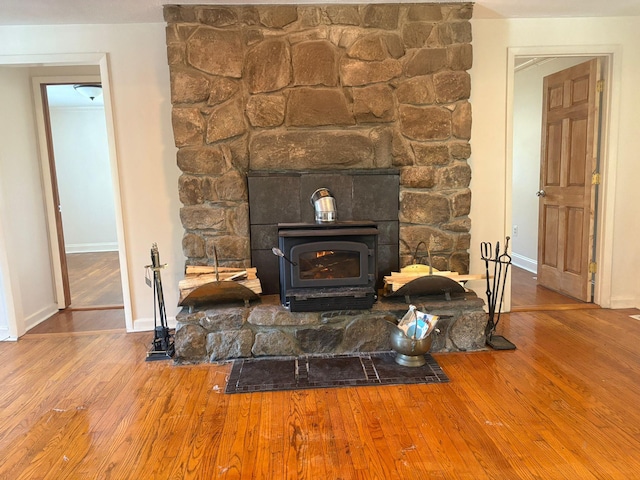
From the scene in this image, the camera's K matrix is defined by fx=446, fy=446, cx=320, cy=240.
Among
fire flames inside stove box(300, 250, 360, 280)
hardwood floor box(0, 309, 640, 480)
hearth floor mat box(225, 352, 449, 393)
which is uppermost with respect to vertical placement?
fire flames inside stove box(300, 250, 360, 280)

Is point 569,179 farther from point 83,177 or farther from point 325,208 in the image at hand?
point 83,177

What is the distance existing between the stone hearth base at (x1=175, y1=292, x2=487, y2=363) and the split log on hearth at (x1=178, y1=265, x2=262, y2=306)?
7 centimetres

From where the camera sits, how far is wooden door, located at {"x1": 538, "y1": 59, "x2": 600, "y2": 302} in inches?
144

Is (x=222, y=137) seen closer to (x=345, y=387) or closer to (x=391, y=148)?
(x=391, y=148)

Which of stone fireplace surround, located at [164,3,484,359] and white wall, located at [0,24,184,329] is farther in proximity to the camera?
white wall, located at [0,24,184,329]

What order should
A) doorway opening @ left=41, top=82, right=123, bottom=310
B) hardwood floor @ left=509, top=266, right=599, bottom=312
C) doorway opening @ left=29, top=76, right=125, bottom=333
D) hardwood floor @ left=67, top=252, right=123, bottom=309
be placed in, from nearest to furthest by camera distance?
hardwood floor @ left=509, top=266, right=599, bottom=312 < hardwood floor @ left=67, top=252, right=123, bottom=309 < doorway opening @ left=29, top=76, right=125, bottom=333 < doorway opening @ left=41, top=82, right=123, bottom=310

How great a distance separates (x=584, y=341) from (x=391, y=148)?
1839mm

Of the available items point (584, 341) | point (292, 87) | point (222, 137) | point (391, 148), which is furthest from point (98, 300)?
point (584, 341)

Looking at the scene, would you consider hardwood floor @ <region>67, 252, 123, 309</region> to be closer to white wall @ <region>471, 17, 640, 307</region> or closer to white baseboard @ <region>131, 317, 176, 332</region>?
white baseboard @ <region>131, 317, 176, 332</region>

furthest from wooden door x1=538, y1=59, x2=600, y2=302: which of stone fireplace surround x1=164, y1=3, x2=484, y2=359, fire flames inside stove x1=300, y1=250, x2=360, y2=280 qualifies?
fire flames inside stove x1=300, y1=250, x2=360, y2=280

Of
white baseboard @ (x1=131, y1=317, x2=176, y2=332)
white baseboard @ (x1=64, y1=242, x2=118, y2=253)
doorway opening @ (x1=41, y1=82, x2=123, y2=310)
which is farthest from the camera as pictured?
white baseboard @ (x1=64, y1=242, x2=118, y2=253)

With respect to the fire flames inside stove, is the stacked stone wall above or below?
above

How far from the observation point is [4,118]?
137 inches

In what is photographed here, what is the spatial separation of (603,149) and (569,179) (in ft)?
1.46
